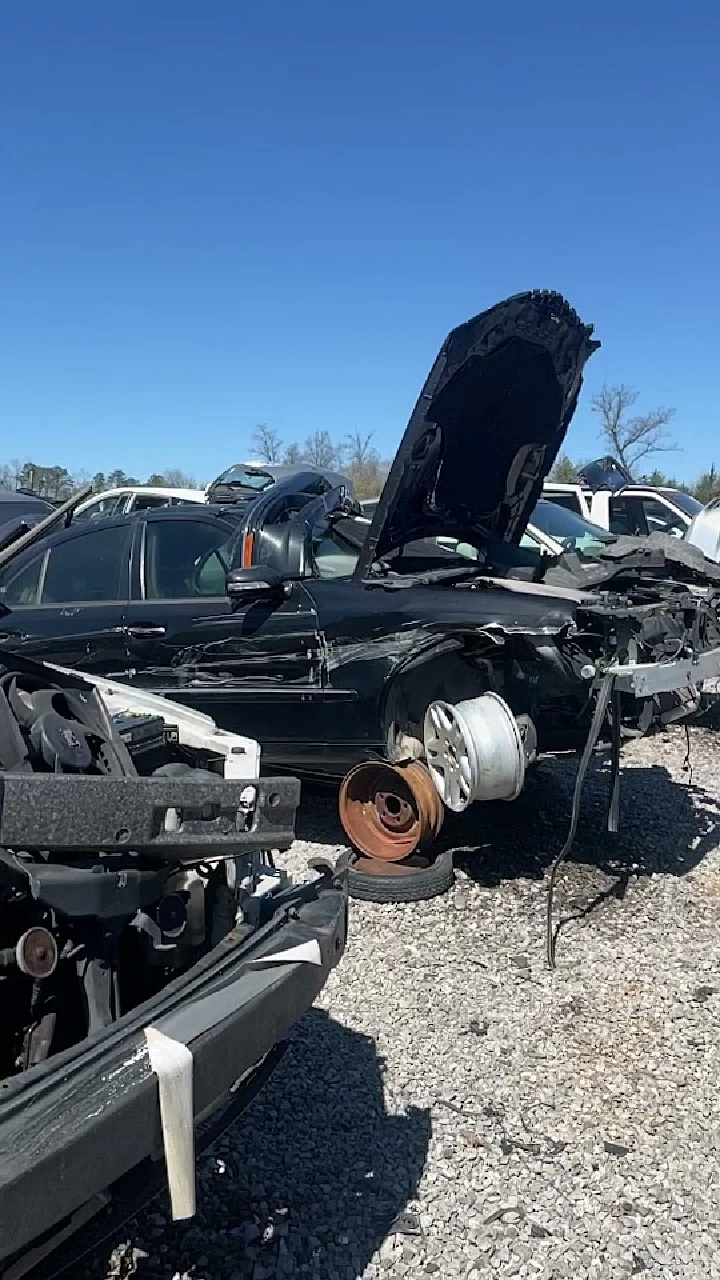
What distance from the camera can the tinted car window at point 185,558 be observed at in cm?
585

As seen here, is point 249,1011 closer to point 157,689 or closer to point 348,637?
point 348,637

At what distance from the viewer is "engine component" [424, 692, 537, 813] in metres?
4.56

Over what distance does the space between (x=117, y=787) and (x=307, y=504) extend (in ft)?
12.7

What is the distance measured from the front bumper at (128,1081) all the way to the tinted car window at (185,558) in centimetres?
347

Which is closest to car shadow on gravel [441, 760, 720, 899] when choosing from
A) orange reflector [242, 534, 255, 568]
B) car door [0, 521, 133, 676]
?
orange reflector [242, 534, 255, 568]

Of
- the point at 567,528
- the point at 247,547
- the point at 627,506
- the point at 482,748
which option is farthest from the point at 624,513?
the point at 482,748

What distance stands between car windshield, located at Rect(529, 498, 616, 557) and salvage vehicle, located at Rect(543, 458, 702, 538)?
2220 mm

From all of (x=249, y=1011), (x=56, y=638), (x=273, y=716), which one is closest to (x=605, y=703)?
(x=273, y=716)

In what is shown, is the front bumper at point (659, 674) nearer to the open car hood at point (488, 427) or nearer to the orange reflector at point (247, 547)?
the open car hood at point (488, 427)

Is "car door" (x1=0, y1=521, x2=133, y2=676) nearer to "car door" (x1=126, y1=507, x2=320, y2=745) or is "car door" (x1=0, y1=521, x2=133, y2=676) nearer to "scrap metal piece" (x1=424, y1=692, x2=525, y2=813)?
"car door" (x1=126, y1=507, x2=320, y2=745)

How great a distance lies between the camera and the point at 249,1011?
7.12 feet

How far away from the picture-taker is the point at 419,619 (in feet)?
16.4

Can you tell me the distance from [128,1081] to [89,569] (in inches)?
185

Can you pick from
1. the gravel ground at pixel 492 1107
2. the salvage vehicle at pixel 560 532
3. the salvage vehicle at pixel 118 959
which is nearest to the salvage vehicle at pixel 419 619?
the gravel ground at pixel 492 1107
